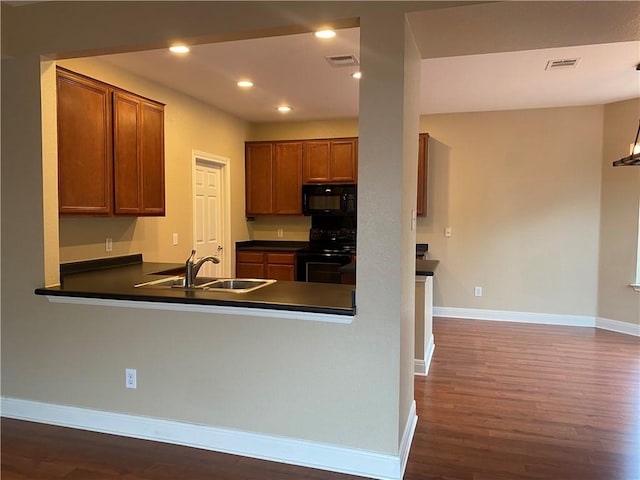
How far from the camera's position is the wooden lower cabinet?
5.74m

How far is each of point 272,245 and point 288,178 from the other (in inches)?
38.3

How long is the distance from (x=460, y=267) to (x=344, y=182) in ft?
6.01

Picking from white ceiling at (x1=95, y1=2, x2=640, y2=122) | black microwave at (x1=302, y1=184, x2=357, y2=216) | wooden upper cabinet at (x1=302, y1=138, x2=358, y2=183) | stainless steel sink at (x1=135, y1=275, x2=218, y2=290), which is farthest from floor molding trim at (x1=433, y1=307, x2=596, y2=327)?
stainless steel sink at (x1=135, y1=275, x2=218, y2=290)

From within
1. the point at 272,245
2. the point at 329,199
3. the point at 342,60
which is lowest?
the point at 272,245

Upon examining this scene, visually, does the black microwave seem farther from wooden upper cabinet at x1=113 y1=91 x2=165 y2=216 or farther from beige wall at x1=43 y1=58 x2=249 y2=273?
wooden upper cabinet at x1=113 y1=91 x2=165 y2=216

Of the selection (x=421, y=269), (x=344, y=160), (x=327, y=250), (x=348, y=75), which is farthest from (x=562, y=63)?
(x=327, y=250)

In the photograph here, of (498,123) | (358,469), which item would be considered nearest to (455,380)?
(358,469)

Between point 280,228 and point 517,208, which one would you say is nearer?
point 517,208

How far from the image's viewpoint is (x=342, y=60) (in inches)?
141

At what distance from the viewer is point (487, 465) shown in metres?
2.38

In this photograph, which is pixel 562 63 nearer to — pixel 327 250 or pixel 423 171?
pixel 423 171

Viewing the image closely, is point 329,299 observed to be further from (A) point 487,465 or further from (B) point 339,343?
(A) point 487,465

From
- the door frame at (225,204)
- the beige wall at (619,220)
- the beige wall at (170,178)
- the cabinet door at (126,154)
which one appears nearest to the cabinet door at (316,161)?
the beige wall at (170,178)

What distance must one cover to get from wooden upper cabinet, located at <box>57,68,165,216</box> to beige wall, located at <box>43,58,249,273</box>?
19 cm
